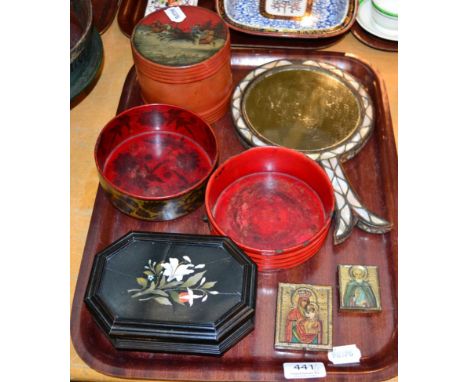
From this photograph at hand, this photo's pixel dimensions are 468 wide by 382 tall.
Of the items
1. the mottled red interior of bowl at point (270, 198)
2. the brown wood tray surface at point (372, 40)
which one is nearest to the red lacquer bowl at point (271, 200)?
the mottled red interior of bowl at point (270, 198)

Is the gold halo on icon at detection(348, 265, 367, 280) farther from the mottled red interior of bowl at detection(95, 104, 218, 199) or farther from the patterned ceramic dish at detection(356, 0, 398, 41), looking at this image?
the patterned ceramic dish at detection(356, 0, 398, 41)

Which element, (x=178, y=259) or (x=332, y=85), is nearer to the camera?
(x=178, y=259)

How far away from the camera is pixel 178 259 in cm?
105

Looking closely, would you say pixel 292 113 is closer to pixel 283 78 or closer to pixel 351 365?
pixel 283 78

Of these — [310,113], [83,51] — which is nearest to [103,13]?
[83,51]

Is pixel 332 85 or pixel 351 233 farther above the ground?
pixel 332 85

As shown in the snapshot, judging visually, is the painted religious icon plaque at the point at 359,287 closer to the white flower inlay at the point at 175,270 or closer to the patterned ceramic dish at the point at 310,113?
the patterned ceramic dish at the point at 310,113

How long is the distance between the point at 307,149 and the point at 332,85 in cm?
21

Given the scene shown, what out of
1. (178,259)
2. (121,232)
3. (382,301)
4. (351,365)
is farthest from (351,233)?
(121,232)

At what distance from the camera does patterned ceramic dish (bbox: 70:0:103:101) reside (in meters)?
1.19

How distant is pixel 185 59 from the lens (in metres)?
1.24

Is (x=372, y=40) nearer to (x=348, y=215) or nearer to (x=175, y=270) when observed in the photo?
(x=348, y=215)

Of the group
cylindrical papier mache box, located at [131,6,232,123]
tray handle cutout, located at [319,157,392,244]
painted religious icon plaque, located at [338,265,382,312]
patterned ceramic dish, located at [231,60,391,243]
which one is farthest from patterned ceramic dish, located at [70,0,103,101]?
painted religious icon plaque, located at [338,265,382,312]

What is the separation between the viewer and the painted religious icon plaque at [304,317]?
1042 millimetres
